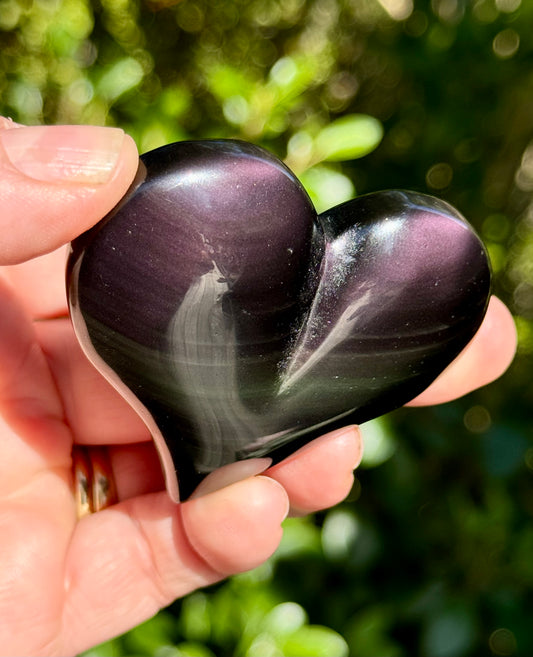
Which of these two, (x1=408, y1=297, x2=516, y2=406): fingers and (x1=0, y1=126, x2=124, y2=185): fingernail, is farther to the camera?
(x1=408, y1=297, x2=516, y2=406): fingers

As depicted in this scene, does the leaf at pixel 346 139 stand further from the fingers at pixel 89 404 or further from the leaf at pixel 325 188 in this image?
the fingers at pixel 89 404

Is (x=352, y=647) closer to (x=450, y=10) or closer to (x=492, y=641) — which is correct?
(x=492, y=641)

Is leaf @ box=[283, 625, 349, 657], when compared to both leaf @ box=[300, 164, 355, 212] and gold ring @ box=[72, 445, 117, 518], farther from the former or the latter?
leaf @ box=[300, 164, 355, 212]

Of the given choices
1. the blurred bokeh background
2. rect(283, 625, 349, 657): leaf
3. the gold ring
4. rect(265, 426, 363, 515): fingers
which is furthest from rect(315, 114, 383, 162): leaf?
rect(283, 625, 349, 657): leaf

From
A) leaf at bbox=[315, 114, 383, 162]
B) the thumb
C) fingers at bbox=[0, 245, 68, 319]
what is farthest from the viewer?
fingers at bbox=[0, 245, 68, 319]

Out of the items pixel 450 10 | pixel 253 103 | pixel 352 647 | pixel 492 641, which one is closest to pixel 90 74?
pixel 253 103

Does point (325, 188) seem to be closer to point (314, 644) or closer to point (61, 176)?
point (61, 176)
